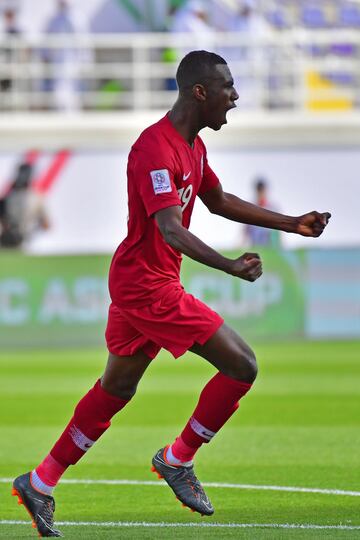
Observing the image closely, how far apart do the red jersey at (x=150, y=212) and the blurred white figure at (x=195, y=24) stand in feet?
68.3

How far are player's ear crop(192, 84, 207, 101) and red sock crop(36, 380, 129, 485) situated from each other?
1472 mm

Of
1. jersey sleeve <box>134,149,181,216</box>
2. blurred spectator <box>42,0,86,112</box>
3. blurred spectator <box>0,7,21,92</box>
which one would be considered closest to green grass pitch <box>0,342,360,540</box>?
jersey sleeve <box>134,149,181,216</box>

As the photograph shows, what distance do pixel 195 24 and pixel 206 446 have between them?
1897 cm

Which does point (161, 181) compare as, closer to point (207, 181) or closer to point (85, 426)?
point (207, 181)

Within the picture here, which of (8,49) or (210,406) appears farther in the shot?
(8,49)

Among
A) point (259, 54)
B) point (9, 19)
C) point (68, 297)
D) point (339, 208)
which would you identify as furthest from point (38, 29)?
point (68, 297)

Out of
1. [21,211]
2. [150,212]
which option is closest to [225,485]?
[150,212]

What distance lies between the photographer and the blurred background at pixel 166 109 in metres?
28.1

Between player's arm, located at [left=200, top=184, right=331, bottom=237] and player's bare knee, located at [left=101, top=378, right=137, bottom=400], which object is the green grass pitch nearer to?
player's bare knee, located at [left=101, top=378, right=137, bottom=400]

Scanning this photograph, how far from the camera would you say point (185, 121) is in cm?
650

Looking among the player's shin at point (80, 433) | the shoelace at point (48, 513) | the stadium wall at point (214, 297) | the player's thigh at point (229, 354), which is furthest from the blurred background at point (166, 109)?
the player's thigh at point (229, 354)

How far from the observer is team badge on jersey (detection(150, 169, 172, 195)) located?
6.21 metres

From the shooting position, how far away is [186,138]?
256 inches

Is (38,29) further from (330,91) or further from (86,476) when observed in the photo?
(86,476)
